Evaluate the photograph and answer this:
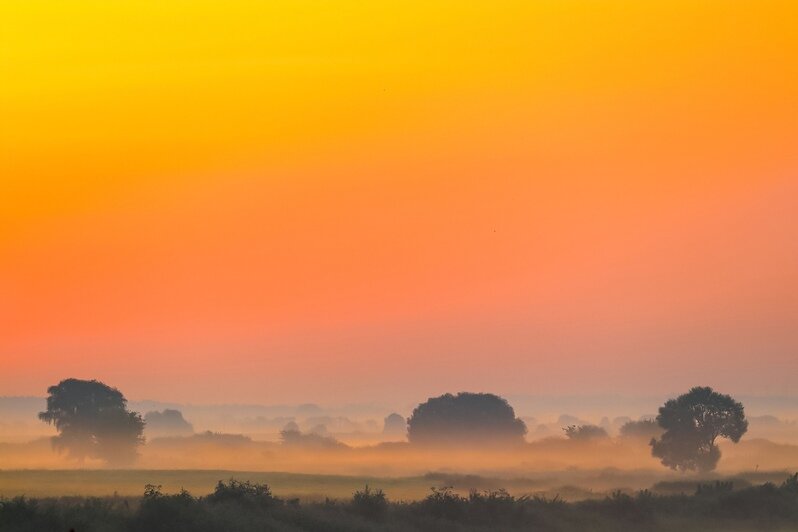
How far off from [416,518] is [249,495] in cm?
921

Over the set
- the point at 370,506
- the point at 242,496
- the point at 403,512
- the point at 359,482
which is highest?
the point at 359,482

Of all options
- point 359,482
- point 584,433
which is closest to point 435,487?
point 359,482

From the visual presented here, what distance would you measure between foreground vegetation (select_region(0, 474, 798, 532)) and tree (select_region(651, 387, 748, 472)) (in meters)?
36.5

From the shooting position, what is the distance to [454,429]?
190000 millimetres

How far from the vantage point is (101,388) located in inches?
5881

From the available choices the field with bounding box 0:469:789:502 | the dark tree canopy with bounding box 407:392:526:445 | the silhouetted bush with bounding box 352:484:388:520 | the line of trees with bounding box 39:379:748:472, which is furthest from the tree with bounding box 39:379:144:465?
the silhouetted bush with bounding box 352:484:388:520

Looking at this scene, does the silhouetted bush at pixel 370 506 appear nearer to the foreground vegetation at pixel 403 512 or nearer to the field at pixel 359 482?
the foreground vegetation at pixel 403 512

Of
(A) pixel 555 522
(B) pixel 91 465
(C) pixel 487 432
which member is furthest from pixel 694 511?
(C) pixel 487 432

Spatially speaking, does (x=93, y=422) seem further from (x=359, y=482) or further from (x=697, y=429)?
(x=697, y=429)

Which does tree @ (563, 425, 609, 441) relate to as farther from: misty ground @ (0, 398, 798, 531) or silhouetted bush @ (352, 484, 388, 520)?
silhouetted bush @ (352, 484, 388, 520)

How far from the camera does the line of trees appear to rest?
132 metres

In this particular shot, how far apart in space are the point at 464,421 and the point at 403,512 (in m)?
118

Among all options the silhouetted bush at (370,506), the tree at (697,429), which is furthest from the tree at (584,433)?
the silhouetted bush at (370,506)

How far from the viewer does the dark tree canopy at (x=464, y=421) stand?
620ft
